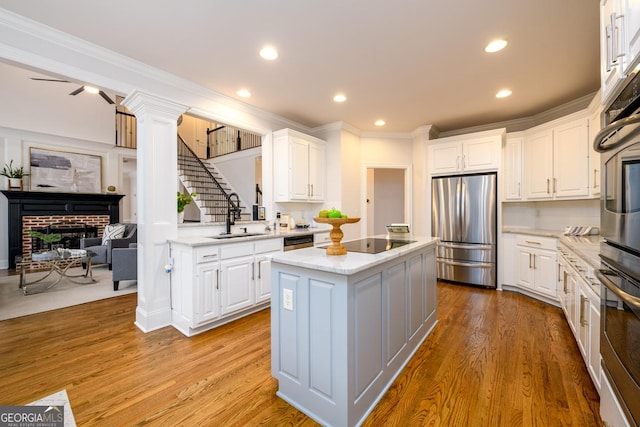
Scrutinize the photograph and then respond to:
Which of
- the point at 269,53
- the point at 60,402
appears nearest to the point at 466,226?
the point at 269,53

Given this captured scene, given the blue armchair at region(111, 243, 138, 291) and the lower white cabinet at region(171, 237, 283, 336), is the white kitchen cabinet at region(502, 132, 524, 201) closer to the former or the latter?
the lower white cabinet at region(171, 237, 283, 336)

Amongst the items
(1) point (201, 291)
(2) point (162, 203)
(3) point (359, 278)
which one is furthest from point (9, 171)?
(3) point (359, 278)

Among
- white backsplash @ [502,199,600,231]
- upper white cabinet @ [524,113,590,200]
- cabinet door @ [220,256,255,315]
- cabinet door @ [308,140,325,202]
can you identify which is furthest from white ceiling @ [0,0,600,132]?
cabinet door @ [220,256,255,315]

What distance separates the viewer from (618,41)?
1211 mm

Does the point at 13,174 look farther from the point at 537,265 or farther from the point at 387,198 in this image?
the point at 537,265

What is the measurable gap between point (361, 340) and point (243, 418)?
2.80 ft

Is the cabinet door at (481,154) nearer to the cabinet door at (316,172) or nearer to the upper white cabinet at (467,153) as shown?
the upper white cabinet at (467,153)

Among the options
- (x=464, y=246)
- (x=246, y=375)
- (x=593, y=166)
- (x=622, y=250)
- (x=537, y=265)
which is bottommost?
(x=246, y=375)

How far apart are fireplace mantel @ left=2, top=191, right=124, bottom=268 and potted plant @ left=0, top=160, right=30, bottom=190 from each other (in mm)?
195

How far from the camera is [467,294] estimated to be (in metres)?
3.93

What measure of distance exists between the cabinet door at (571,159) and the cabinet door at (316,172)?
11.1ft

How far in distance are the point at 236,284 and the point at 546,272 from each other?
394 cm

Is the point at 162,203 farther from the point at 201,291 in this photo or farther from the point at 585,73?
the point at 585,73

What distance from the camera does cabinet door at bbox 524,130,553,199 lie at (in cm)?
371
